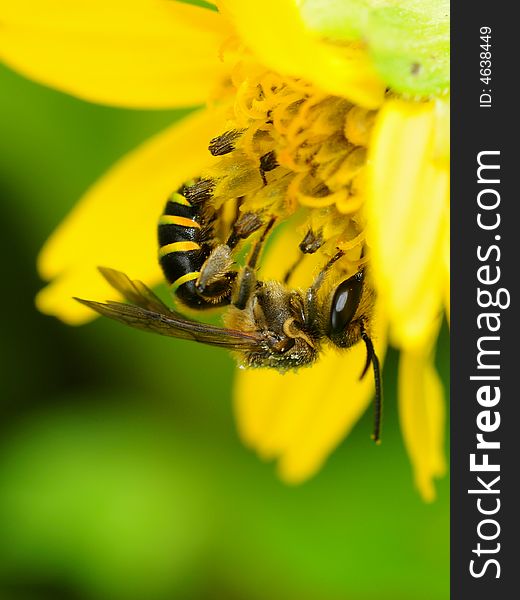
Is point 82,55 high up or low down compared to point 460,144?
up

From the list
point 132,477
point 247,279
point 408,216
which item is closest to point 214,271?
point 247,279

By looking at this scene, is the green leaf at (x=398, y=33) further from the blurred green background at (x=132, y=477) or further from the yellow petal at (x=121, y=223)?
the blurred green background at (x=132, y=477)

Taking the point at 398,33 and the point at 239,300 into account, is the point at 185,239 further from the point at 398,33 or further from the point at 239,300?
the point at 398,33

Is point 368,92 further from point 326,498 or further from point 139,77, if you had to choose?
point 326,498

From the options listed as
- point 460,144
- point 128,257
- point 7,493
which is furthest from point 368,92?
point 7,493

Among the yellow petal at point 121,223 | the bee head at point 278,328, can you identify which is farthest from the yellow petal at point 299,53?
the yellow petal at point 121,223

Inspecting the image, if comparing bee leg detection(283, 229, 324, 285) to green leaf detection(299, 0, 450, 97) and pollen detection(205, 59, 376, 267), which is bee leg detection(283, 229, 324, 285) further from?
green leaf detection(299, 0, 450, 97)
